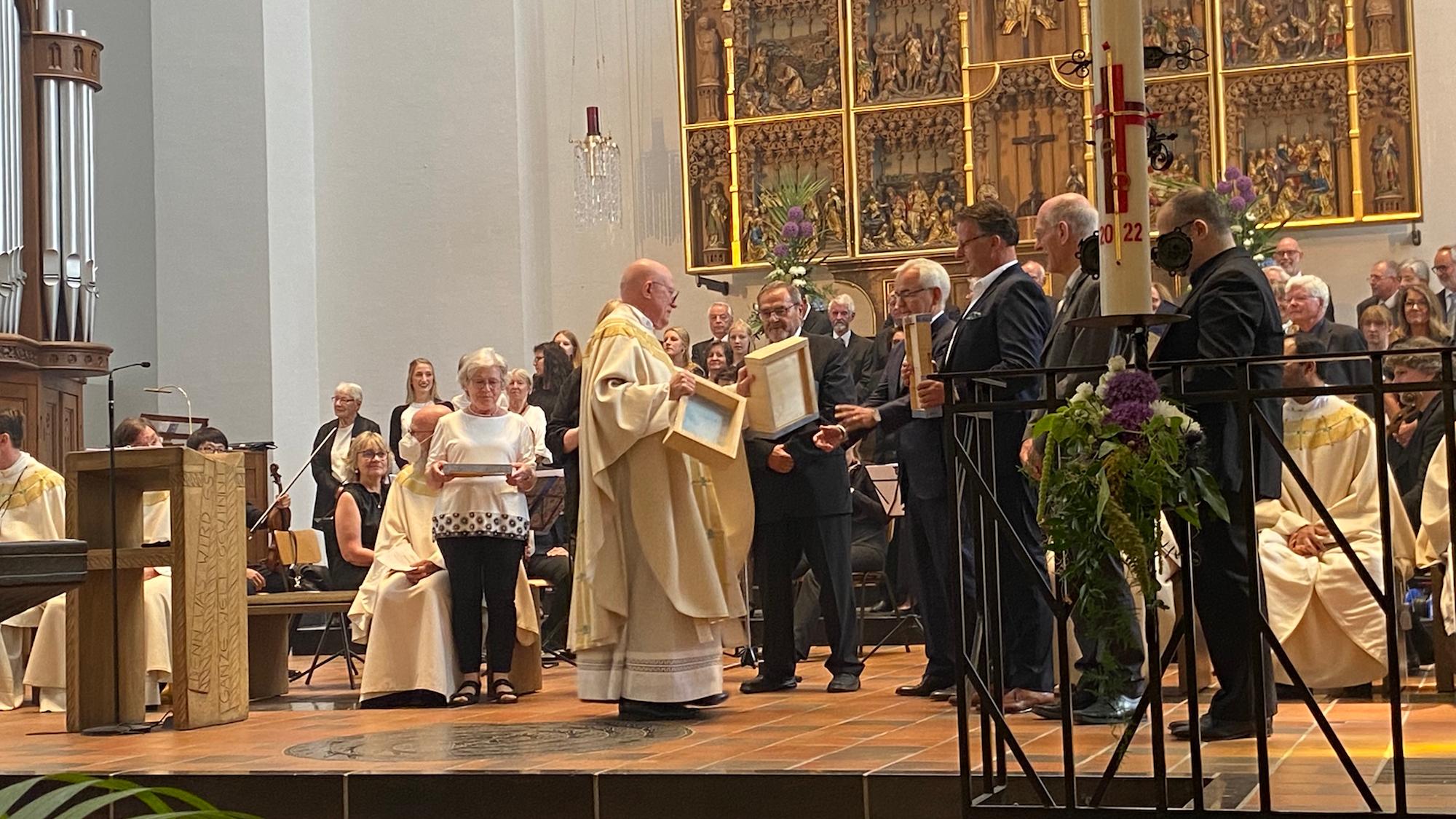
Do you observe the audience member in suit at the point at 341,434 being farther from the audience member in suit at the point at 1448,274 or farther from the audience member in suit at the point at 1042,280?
the audience member in suit at the point at 1448,274

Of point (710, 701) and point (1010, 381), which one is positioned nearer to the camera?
point (1010, 381)

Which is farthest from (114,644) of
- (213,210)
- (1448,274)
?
(213,210)

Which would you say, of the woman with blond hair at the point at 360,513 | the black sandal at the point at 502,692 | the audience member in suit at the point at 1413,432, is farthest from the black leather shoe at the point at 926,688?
the woman with blond hair at the point at 360,513

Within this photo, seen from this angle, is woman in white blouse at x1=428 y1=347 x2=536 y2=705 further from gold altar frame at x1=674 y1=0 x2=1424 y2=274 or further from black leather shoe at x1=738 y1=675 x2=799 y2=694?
gold altar frame at x1=674 y1=0 x2=1424 y2=274

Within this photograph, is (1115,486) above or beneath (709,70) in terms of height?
beneath

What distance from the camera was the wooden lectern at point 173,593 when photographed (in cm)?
680

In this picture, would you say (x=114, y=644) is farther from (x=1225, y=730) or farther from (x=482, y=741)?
(x=1225, y=730)

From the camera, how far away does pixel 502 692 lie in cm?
740

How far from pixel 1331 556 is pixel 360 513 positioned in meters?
4.75

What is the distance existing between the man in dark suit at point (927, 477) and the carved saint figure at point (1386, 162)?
5.49 metres

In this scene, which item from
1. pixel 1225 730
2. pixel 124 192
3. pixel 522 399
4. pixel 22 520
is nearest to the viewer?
pixel 1225 730

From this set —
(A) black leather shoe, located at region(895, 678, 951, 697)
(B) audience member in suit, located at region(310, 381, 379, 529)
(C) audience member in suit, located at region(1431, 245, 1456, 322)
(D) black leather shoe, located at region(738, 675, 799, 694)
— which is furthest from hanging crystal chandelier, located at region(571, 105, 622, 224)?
(A) black leather shoe, located at region(895, 678, 951, 697)

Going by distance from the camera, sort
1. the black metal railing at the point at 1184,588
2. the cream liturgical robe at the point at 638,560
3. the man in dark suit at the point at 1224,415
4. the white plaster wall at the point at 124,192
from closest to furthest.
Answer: the black metal railing at the point at 1184,588
the man in dark suit at the point at 1224,415
the cream liturgical robe at the point at 638,560
the white plaster wall at the point at 124,192

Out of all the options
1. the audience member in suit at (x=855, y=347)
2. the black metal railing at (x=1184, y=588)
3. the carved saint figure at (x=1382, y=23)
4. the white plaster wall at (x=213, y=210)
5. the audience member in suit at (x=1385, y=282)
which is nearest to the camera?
the black metal railing at (x=1184, y=588)
